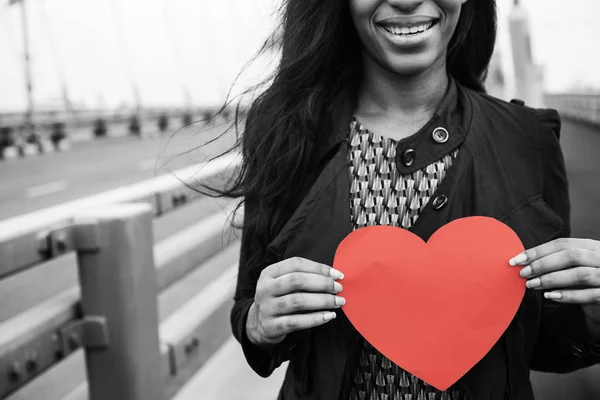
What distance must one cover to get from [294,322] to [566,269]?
457 millimetres

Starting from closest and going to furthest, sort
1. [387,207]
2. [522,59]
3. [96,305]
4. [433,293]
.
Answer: [433,293] < [387,207] < [96,305] < [522,59]

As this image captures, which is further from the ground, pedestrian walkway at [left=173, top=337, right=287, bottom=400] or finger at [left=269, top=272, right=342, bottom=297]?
finger at [left=269, top=272, right=342, bottom=297]

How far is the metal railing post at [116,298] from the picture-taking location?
2184 mm

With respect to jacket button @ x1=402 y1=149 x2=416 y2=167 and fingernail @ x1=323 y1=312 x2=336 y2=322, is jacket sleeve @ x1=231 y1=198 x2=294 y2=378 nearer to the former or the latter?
fingernail @ x1=323 y1=312 x2=336 y2=322

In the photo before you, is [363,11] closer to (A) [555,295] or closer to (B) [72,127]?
(A) [555,295]

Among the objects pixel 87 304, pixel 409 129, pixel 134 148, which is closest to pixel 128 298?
pixel 87 304

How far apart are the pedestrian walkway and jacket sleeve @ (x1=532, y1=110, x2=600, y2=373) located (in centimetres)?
201

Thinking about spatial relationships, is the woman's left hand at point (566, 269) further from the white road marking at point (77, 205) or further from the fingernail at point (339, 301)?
the white road marking at point (77, 205)

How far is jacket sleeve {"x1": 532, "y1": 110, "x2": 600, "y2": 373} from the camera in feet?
4.39

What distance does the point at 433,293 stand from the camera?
1.25 metres

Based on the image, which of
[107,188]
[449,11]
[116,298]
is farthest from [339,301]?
[107,188]

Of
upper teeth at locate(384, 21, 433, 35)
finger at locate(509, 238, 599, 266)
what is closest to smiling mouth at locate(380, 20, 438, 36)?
upper teeth at locate(384, 21, 433, 35)

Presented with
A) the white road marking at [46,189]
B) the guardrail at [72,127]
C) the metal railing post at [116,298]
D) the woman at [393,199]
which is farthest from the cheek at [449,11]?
the guardrail at [72,127]

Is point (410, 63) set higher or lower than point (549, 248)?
higher
